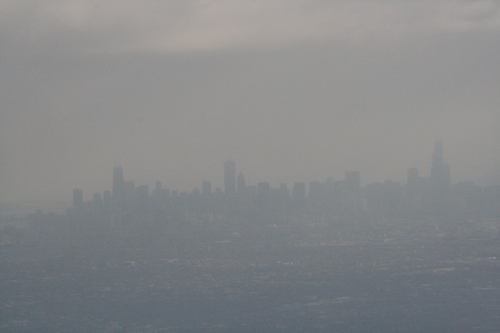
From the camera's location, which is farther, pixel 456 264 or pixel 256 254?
pixel 256 254

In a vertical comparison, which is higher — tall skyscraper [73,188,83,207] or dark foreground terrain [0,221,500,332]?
tall skyscraper [73,188,83,207]

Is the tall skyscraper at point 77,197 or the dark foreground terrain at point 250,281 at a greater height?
the tall skyscraper at point 77,197

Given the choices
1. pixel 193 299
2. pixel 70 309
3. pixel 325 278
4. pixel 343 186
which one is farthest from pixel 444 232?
pixel 70 309

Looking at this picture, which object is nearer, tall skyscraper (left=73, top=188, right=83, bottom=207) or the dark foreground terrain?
the dark foreground terrain

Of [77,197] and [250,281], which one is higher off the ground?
[77,197]

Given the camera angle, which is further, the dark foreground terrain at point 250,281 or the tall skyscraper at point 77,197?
the tall skyscraper at point 77,197

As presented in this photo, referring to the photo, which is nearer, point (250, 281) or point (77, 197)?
point (250, 281)

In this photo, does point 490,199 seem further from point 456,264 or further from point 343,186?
point 456,264

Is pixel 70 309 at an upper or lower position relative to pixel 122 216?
lower
